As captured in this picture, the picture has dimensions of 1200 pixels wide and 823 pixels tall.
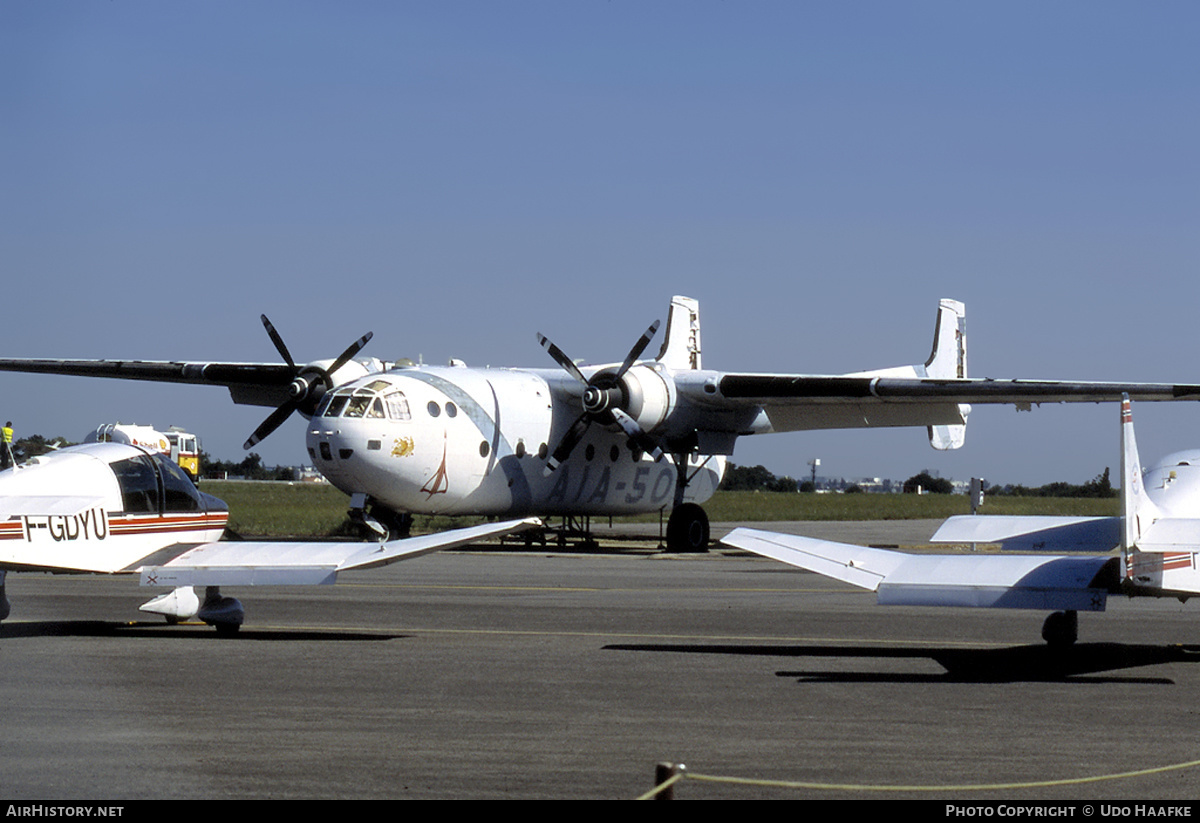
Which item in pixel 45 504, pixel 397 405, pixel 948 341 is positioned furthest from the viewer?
pixel 948 341

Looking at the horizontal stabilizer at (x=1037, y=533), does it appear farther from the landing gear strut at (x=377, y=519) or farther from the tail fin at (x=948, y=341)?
the tail fin at (x=948, y=341)

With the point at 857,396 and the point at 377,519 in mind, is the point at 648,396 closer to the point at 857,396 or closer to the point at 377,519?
the point at 857,396

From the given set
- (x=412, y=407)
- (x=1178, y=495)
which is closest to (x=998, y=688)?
(x=1178, y=495)

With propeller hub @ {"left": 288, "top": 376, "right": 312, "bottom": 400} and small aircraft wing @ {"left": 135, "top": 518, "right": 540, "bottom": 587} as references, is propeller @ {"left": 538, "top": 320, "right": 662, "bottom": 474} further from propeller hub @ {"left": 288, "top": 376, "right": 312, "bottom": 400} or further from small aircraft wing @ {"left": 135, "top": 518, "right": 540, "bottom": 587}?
small aircraft wing @ {"left": 135, "top": 518, "right": 540, "bottom": 587}

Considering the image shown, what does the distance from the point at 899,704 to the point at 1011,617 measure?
29.4ft

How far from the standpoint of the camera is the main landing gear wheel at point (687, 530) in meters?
37.2

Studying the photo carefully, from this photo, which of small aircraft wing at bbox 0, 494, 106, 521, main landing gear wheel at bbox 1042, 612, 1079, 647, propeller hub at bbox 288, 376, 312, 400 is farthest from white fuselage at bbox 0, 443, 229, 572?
propeller hub at bbox 288, 376, 312, 400

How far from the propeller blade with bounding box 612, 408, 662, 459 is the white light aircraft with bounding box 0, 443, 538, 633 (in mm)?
18827

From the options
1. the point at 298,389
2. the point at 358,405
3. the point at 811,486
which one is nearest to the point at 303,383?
the point at 298,389

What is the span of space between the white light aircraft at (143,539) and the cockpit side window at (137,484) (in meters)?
0.01

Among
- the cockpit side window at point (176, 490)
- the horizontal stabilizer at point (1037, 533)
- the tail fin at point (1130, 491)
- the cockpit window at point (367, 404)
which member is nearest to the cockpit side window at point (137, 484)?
the cockpit side window at point (176, 490)

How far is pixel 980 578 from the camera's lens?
13.1 meters

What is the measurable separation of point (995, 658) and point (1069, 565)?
1881mm

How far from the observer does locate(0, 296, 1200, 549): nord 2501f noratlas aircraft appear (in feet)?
103
